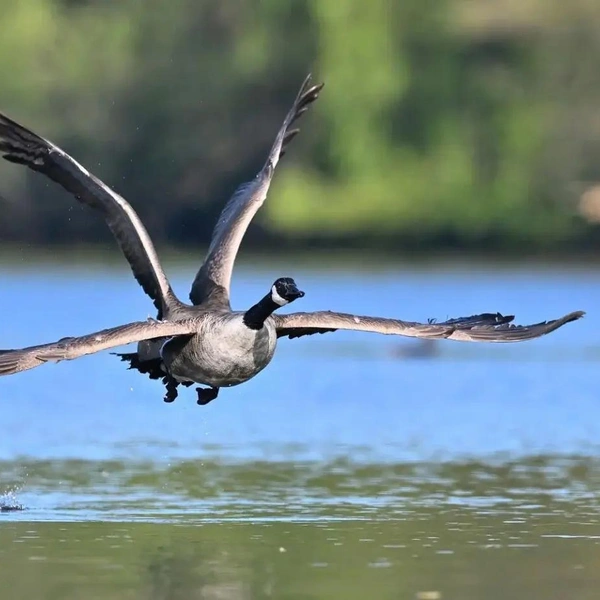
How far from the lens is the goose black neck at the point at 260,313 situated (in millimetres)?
14117

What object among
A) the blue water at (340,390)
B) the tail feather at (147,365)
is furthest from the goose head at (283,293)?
the blue water at (340,390)

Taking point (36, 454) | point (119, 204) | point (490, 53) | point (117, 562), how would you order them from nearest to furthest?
point (117, 562)
point (119, 204)
point (36, 454)
point (490, 53)

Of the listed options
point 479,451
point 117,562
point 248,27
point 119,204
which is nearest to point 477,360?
point 479,451

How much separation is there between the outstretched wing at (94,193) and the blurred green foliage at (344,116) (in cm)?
3539

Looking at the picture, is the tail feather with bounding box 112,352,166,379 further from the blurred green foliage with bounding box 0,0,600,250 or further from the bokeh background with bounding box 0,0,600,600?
the blurred green foliage with bounding box 0,0,600,250

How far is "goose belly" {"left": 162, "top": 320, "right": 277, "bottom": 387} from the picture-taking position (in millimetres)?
14359

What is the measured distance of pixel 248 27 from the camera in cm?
5591

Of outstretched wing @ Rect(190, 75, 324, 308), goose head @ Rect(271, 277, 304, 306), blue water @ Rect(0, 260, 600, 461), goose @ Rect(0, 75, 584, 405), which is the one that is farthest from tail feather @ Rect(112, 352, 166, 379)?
blue water @ Rect(0, 260, 600, 461)

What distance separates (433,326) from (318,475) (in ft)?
11.1

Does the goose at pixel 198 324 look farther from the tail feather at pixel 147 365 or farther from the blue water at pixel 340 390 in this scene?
the blue water at pixel 340 390

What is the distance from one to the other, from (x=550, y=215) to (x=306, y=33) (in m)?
9.27

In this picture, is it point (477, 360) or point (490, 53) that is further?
point (490, 53)

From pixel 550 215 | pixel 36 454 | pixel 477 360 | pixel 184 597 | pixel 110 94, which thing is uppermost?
pixel 110 94

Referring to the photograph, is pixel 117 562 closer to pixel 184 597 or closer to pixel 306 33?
pixel 184 597
